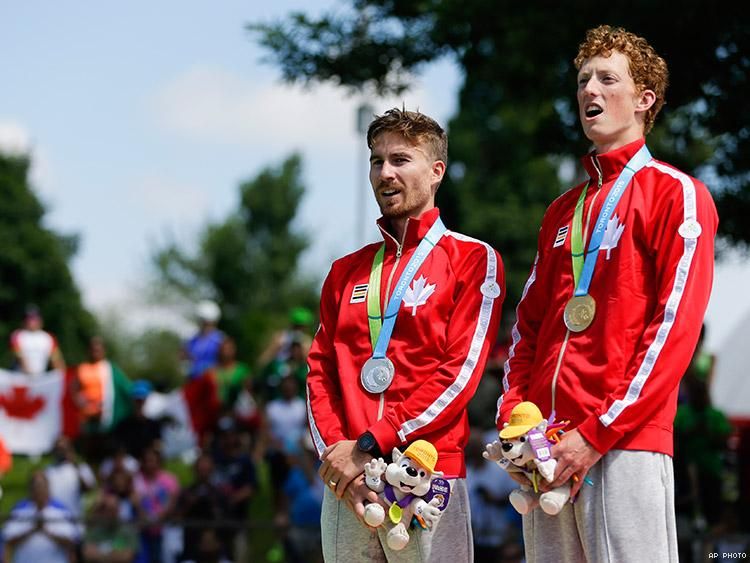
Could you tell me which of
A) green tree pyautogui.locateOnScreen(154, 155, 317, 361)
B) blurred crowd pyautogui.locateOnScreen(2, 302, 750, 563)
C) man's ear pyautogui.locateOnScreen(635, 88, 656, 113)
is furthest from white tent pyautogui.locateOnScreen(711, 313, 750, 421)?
green tree pyautogui.locateOnScreen(154, 155, 317, 361)

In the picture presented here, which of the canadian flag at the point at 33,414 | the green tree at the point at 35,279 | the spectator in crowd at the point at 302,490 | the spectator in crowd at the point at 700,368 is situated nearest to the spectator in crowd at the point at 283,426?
the spectator in crowd at the point at 302,490

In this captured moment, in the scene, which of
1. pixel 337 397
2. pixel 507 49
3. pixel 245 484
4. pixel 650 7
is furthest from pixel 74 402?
pixel 337 397

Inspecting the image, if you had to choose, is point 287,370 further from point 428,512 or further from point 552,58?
point 428,512

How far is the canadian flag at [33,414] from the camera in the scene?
1483 centimetres

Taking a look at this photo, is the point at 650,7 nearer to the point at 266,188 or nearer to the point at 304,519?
the point at 304,519

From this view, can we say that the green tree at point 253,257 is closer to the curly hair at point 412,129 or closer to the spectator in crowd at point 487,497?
the spectator in crowd at point 487,497

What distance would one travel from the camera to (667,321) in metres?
3.83

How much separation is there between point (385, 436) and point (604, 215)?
43.7 inches

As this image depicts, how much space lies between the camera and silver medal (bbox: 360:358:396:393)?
4.40 metres

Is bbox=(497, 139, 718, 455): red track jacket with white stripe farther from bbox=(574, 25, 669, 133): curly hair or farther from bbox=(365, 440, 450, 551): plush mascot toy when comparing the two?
bbox=(365, 440, 450, 551): plush mascot toy

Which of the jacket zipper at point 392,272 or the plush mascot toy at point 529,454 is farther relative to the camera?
the jacket zipper at point 392,272

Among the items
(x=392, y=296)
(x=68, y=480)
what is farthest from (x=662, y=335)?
(x=68, y=480)

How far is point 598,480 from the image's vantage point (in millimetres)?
3861

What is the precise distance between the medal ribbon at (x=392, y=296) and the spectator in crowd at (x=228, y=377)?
30.1 feet
